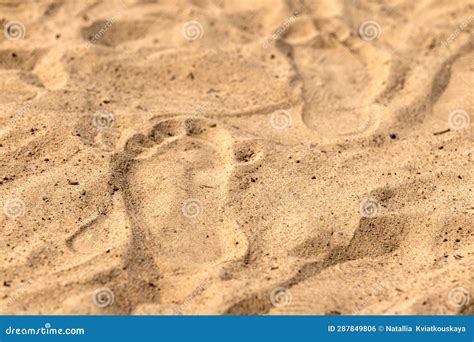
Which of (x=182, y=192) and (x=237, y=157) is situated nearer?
(x=182, y=192)

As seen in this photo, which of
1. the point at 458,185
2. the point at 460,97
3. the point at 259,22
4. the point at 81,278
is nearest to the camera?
the point at 81,278

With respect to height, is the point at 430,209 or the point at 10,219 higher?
the point at 430,209

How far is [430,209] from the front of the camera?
327 centimetres

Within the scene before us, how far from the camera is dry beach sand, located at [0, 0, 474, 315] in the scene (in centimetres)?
291

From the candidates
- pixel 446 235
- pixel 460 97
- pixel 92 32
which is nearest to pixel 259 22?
pixel 92 32

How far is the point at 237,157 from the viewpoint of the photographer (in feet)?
11.5

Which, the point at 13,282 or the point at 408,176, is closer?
the point at 13,282

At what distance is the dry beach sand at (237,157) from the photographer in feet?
9.53

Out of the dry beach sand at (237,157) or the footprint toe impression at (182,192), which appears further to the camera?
the footprint toe impression at (182,192)

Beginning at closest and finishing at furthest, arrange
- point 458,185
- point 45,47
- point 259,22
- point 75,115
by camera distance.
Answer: point 458,185 < point 75,115 < point 45,47 < point 259,22

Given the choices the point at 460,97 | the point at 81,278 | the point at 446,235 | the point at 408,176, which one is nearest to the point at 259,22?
the point at 460,97

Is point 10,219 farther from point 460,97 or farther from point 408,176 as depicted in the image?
point 460,97

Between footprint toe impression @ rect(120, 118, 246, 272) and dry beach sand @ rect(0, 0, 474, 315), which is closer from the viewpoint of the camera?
dry beach sand @ rect(0, 0, 474, 315)

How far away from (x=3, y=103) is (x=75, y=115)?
1.25 feet
